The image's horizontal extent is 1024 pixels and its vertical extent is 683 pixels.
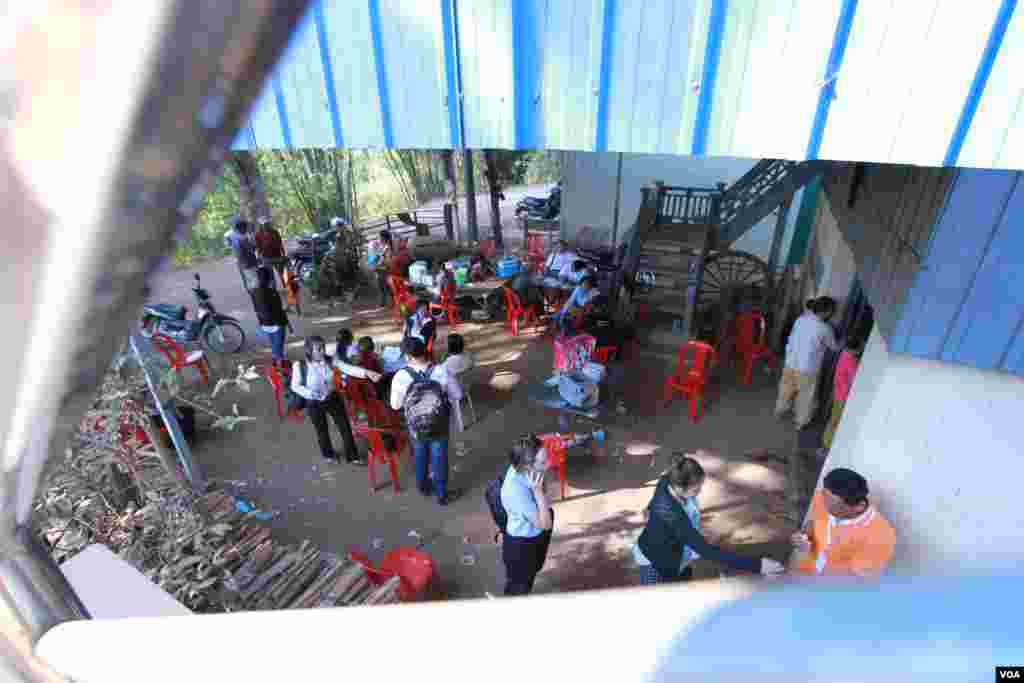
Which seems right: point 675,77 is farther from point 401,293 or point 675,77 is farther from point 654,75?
point 401,293

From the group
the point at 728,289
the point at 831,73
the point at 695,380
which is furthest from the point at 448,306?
the point at 831,73

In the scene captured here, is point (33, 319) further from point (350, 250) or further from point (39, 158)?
point (350, 250)

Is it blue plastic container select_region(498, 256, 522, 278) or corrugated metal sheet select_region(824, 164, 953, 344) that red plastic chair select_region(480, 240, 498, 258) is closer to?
blue plastic container select_region(498, 256, 522, 278)

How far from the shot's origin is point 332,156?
15.5 m

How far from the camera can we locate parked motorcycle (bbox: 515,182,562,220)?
1573cm

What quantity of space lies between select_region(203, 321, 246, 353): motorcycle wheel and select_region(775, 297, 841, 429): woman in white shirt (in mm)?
7524

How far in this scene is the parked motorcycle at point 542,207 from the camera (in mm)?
15733

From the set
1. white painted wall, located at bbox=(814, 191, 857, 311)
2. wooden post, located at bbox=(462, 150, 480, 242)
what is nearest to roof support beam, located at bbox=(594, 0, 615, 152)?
white painted wall, located at bbox=(814, 191, 857, 311)

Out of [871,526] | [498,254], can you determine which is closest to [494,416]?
[871,526]

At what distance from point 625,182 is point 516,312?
570 centimetres

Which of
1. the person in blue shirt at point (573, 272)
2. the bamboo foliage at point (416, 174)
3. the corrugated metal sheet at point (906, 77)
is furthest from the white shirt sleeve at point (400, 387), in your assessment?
the bamboo foliage at point (416, 174)

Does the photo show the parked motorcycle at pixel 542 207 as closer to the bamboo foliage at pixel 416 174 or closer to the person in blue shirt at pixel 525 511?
the bamboo foliage at pixel 416 174

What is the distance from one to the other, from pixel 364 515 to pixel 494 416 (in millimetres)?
2029

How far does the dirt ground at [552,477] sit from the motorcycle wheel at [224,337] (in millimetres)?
1507
